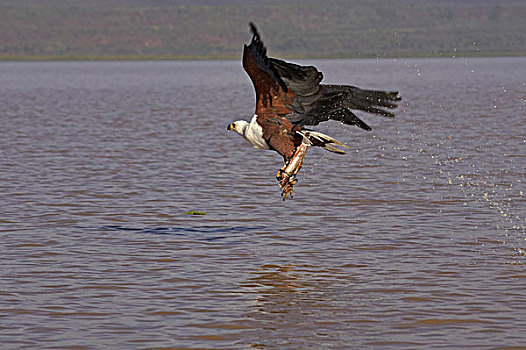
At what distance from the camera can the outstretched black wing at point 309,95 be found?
13.4 meters

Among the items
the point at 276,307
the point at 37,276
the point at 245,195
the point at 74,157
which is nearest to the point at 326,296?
the point at 276,307

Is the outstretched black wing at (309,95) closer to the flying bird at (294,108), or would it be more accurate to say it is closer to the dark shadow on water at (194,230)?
the flying bird at (294,108)

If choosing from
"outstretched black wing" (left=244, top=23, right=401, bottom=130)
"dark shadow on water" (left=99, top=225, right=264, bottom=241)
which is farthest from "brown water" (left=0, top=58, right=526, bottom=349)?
"outstretched black wing" (left=244, top=23, right=401, bottom=130)

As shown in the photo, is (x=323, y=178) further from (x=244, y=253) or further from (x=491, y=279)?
(x=491, y=279)

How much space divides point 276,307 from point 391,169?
485 inches

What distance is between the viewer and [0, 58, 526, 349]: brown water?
11062 millimetres

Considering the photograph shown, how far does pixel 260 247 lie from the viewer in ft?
50.1

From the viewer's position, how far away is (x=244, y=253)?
14.8 meters

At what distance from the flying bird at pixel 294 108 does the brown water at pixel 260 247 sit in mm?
1443

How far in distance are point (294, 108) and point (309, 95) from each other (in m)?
0.26

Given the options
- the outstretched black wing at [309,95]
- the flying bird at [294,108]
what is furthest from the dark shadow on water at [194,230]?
the outstretched black wing at [309,95]

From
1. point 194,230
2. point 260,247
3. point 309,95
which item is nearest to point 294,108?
point 309,95

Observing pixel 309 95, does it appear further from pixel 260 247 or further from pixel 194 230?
pixel 194 230

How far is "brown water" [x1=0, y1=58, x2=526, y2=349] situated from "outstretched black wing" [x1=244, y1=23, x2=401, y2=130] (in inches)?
73.3
